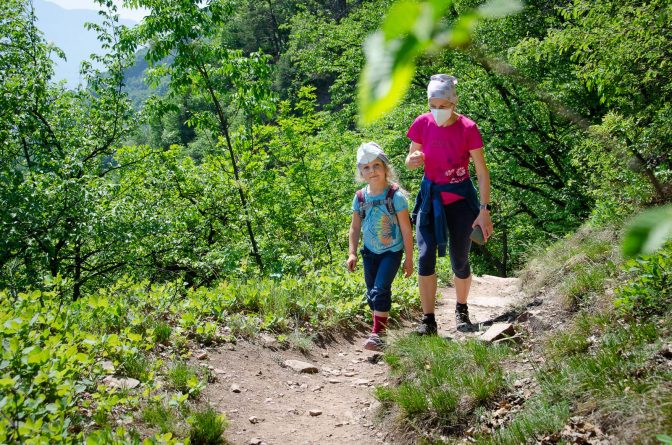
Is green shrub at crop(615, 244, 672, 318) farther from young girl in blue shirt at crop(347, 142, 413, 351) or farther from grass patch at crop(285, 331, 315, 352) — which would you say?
Answer: grass patch at crop(285, 331, 315, 352)

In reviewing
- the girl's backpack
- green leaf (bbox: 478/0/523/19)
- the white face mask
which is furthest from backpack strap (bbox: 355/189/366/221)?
green leaf (bbox: 478/0/523/19)

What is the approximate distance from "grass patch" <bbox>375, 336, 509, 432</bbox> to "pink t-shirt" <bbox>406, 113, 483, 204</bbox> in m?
1.29

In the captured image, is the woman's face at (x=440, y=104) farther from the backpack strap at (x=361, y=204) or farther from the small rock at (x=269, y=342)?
the small rock at (x=269, y=342)

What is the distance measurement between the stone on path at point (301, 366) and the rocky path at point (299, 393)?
16mm

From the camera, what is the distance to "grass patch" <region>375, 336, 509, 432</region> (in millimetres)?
3234

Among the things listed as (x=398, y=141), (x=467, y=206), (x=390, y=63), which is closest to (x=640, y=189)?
(x=467, y=206)

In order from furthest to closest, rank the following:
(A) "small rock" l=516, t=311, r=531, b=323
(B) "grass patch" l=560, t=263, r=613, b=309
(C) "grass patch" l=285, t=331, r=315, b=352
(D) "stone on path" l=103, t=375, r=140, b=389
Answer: (C) "grass patch" l=285, t=331, r=315, b=352
(A) "small rock" l=516, t=311, r=531, b=323
(B) "grass patch" l=560, t=263, r=613, b=309
(D) "stone on path" l=103, t=375, r=140, b=389

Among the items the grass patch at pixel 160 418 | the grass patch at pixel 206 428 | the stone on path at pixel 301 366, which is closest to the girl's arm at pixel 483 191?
the stone on path at pixel 301 366

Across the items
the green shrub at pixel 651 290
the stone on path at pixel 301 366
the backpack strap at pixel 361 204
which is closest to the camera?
the green shrub at pixel 651 290

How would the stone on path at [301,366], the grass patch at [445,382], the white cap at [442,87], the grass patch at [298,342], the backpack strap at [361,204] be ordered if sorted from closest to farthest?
the grass patch at [445,382] → the white cap at [442,87] → the stone on path at [301,366] → the backpack strap at [361,204] → the grass patch at [298,342]

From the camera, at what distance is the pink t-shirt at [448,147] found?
14.2 feet

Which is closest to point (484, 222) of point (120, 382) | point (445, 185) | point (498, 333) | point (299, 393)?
point (445, 185)

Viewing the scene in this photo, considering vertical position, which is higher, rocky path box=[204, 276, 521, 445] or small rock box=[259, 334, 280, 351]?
small rock box=[259, 334, 280, 351]

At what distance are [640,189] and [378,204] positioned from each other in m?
2.68
